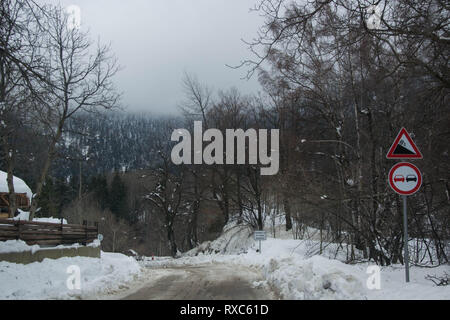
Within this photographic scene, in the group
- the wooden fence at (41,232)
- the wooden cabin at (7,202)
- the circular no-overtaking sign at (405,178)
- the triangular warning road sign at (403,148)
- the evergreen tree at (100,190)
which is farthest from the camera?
the evergreen tree at (100,190)

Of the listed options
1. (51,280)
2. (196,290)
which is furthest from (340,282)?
(51,280)

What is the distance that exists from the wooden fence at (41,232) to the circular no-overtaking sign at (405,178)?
11.1 metres

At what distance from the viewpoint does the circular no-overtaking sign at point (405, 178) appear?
8953mm

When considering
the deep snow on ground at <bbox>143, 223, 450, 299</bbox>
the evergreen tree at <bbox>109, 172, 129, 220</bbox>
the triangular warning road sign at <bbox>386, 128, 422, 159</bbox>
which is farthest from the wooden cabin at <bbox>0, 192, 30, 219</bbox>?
Result: the evergreen tree at <bbox>109, 172, 129, 220</bbox>

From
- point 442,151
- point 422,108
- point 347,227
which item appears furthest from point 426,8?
point 347,227

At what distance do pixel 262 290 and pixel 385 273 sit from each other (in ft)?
10.7

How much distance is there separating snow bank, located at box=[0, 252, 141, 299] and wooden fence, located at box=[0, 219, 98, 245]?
0.99m

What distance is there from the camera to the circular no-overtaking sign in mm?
8953

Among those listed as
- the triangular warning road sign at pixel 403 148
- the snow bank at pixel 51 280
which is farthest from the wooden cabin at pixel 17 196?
the triangular warning road sign at pixel 403 148

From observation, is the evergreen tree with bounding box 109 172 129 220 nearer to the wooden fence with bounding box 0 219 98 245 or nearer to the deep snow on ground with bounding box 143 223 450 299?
the wooden fence with bounding box 0 219 98 245

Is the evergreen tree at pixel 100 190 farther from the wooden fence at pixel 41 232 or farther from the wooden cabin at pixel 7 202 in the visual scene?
the wooden fence at pixel 41 232

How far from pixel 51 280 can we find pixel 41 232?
13.9ft

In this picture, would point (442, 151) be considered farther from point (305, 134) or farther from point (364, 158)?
point (305, 134)

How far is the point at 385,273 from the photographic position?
1112 cm
